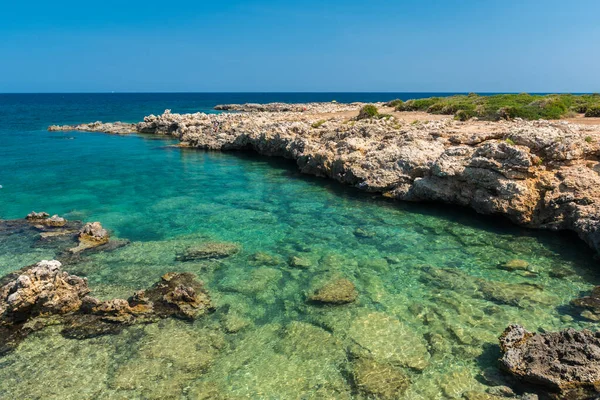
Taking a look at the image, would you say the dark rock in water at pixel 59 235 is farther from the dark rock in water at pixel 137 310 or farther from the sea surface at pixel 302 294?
the dark rock in water at pixel 137 310

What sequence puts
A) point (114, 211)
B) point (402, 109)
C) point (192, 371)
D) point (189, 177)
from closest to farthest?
point (192, 371), point (114, 211), point (189, 177), point (402, 109)

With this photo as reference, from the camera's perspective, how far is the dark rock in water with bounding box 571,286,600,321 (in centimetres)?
996

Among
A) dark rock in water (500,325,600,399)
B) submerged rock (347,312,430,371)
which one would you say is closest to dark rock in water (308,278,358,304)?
submerged rock (347,312,430,371)

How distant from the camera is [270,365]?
28.1 feet

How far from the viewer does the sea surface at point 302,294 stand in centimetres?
811

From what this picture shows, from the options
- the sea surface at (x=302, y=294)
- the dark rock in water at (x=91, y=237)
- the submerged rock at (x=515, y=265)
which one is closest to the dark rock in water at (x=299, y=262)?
the sea surface at (x=302, y=294)

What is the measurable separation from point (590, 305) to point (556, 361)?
3717 millimetres

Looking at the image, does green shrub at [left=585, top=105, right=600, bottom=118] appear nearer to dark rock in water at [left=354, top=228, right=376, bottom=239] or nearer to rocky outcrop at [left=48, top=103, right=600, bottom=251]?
rocky outcrop at [left=48, top=103, right=600, bottom=251]

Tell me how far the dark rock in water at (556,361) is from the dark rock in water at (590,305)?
2.06m

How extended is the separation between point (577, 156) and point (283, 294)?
1343cm

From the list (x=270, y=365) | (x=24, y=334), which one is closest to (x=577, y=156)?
(x=270, y=365)

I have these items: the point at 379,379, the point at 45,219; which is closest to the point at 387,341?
the point at 379,379

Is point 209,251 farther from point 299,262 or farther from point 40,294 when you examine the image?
point 40,294

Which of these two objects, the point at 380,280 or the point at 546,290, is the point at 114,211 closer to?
the point at 380,280
